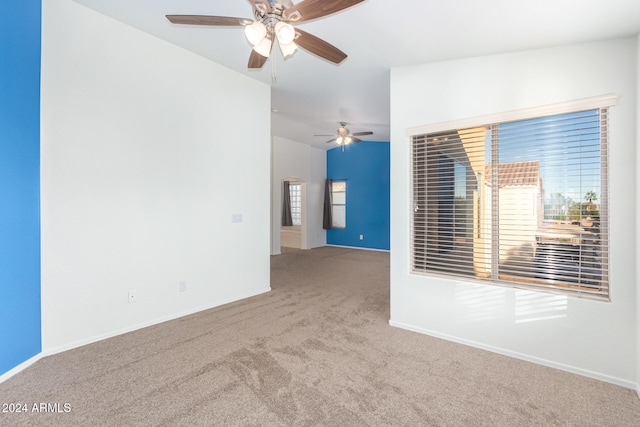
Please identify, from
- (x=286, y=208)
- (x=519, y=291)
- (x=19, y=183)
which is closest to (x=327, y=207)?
(x=286, y=208)

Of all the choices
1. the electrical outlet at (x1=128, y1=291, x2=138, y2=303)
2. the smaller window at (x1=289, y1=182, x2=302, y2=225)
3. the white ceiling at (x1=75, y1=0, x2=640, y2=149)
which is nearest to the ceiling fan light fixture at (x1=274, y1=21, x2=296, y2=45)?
the white ceiling at (x1=75, y1=0, x2=640, y2=149)

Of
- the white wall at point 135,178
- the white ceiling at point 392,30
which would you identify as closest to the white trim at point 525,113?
the white ceiling at point 392,30

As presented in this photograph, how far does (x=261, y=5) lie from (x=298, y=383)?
2560 mm

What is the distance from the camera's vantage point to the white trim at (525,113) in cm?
224

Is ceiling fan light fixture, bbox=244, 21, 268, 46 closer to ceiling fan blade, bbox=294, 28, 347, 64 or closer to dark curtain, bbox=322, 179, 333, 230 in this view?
ceiling fan blade, bbox=294, 28, 347, 64

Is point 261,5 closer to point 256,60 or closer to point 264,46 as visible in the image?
point 264,46

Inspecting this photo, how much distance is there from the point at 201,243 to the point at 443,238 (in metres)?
2.75

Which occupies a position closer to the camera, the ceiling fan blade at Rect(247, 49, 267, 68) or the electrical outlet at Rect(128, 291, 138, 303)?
the ceiling fan blade at Rect(247, 49, 267, 68)

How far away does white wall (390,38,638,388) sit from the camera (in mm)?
2172

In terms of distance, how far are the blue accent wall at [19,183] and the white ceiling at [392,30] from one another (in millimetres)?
603

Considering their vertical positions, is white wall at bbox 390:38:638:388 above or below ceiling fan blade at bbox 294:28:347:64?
below

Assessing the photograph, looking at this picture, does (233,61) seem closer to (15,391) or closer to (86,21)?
(86,21)

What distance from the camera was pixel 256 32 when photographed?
1961 mm

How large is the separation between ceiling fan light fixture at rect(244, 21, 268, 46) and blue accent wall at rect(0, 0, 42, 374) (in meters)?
1.80
